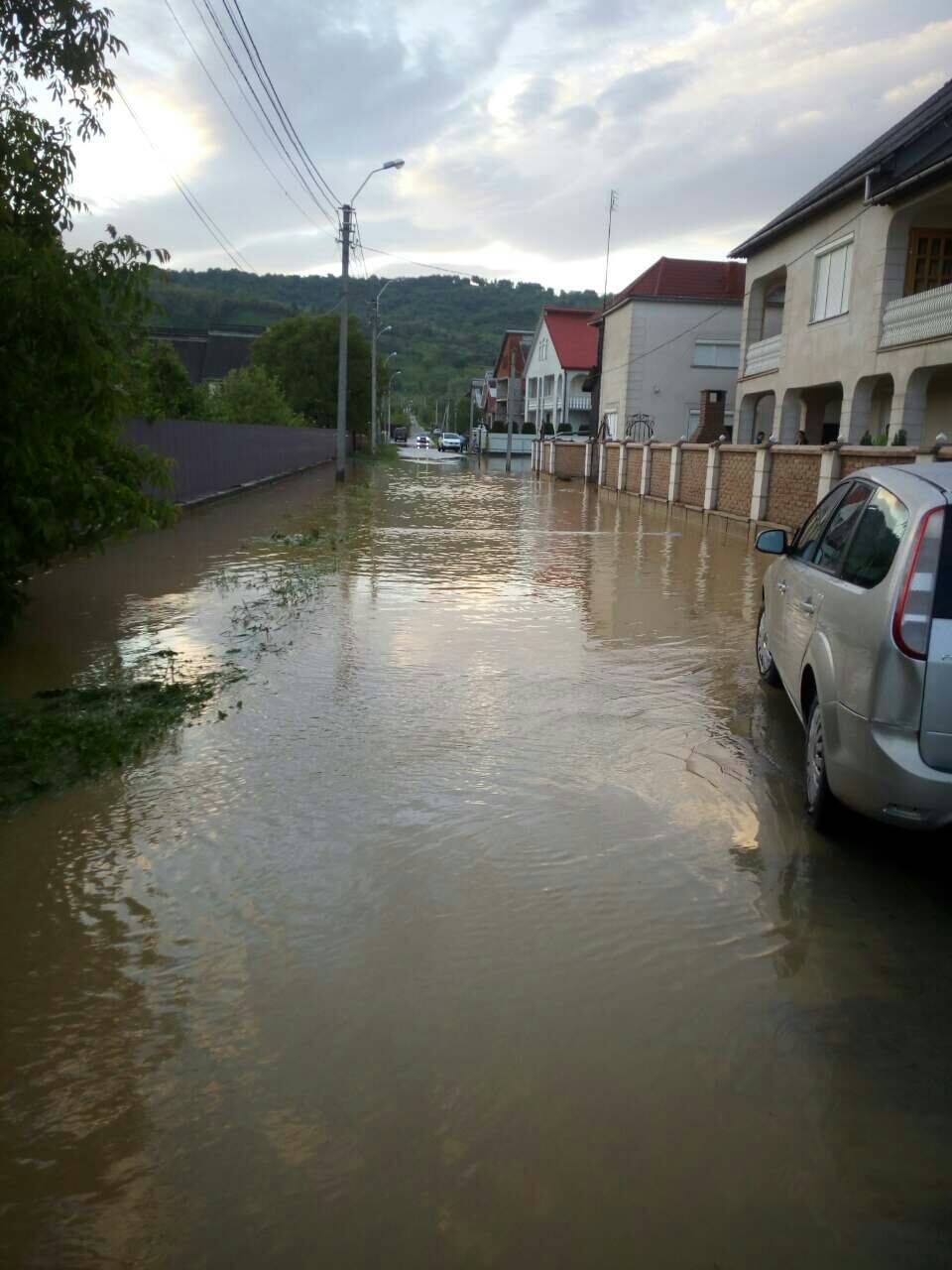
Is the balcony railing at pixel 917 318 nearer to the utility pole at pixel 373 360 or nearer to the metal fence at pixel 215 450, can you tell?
the metal fence at pixel 215 450

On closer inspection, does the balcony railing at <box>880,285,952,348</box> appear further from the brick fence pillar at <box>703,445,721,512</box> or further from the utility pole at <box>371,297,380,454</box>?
the utility pole at <box>371,297,380,454</box>

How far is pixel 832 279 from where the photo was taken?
Result: 82.9 feet

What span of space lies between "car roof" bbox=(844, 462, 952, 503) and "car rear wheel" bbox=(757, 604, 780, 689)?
2399 mm

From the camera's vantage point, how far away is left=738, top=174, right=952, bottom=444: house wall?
21289 mm

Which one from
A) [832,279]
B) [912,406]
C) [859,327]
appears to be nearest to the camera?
[912,406]

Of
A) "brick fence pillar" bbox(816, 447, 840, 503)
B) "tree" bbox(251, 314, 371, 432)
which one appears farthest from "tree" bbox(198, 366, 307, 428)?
"brick fence pillar" bbox(816, 447, 840, 503)

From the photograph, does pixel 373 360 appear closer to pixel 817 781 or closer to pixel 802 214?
pixel 802 214

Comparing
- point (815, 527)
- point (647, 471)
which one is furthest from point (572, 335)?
point (815, 527)

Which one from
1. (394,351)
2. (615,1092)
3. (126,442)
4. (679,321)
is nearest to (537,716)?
(615,1092)

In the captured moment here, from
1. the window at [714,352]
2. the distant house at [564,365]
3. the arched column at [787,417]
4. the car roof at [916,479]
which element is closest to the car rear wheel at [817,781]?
the car roof at [916,479]

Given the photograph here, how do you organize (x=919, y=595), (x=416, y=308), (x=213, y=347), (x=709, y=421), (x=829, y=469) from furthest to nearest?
(x=416, y=308), (x=213, y=347), (x=709, y=421), (x=829, y=469), (x=919, y=595)

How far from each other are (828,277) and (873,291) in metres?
3.06

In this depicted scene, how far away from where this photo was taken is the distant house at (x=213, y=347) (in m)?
71.4

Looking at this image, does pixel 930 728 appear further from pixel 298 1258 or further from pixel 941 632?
pixel 298 1258
